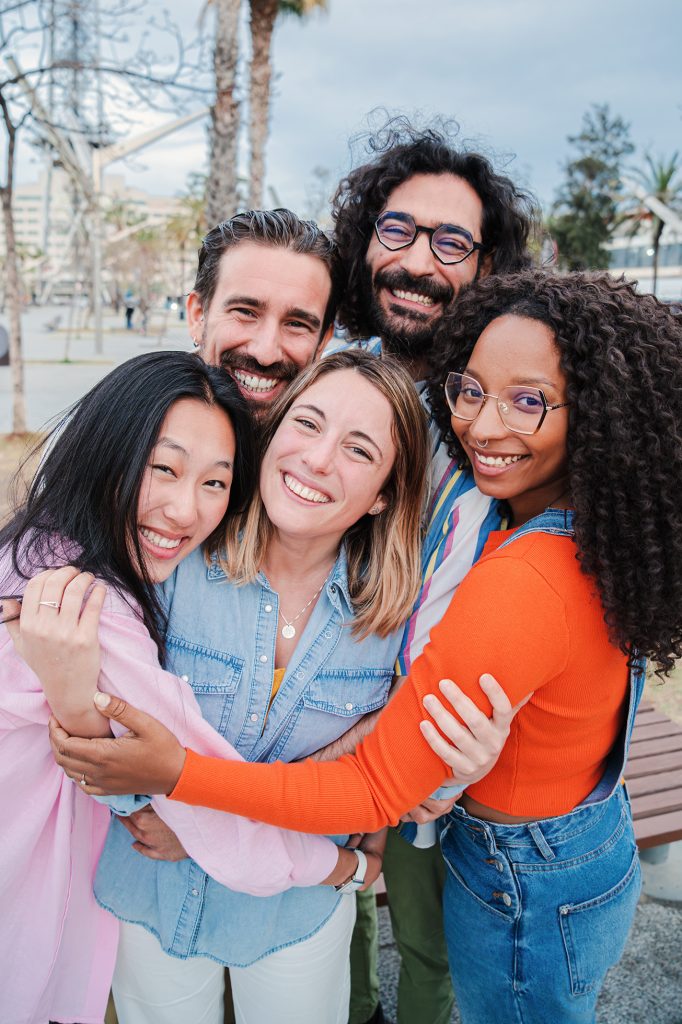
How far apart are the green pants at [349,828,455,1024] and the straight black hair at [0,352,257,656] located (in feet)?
4.31

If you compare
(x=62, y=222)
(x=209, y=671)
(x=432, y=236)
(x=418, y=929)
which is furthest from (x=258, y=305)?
(x=62, y=222)

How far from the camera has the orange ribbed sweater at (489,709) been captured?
5.00 ft

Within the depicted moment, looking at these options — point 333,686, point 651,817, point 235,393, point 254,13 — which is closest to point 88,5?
point 254,13

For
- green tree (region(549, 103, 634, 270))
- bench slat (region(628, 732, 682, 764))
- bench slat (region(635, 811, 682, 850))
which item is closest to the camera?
bench slat (region(635, 811, 682, 850))

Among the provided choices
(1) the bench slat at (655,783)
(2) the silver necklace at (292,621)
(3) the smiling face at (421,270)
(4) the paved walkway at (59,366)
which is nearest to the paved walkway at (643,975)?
(1) the bench slat at (655,783)

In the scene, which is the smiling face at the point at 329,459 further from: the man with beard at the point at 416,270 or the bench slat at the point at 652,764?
the bench slat at the point at 652,764

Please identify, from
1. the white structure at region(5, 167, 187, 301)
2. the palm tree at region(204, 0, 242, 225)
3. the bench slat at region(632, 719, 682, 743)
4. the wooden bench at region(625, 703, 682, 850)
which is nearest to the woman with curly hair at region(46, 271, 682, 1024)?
the wooden bench at region(625, 703, 682, 850)

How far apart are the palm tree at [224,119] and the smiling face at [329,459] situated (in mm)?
8546

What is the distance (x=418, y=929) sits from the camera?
2621 millimetres

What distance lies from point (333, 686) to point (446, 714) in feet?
1.87

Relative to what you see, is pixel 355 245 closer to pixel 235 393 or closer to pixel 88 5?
pixel 235 393

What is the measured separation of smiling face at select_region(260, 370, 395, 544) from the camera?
2045mm

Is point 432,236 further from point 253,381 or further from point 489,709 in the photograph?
point 489,709

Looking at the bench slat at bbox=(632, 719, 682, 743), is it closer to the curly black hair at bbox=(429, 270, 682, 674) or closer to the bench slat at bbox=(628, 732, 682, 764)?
the bench slat at bbox=(628, 732, 682, 764)
